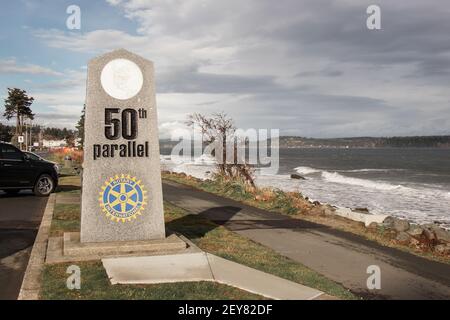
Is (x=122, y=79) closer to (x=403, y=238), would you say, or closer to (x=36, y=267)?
(x=36, y=267)

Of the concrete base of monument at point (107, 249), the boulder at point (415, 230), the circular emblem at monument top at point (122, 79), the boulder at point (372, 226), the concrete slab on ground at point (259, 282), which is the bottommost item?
the boulder at point (415, 230)

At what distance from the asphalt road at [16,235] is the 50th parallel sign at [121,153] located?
1092 millimetres

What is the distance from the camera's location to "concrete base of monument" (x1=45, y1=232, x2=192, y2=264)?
688cm

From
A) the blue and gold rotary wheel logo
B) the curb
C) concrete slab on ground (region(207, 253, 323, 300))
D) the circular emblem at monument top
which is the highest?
the circular emblem at monument top

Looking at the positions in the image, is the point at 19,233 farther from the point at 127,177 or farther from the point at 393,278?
the point at 393,278

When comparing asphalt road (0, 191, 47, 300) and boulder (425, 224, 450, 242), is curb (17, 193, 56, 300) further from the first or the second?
boulder (425, 224, 450, 242)

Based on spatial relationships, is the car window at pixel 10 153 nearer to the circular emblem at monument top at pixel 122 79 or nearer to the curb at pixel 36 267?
the curb at pixel 36 267

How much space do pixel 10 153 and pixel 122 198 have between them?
9.36 metres

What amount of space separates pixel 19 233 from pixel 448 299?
24.8 feet

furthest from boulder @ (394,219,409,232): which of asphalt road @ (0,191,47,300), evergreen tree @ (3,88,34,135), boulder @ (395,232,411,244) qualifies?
evergreen tree @ (3,88,34,135)

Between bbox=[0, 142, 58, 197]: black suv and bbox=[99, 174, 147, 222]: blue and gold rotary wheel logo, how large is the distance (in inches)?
353

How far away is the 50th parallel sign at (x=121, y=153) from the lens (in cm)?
734

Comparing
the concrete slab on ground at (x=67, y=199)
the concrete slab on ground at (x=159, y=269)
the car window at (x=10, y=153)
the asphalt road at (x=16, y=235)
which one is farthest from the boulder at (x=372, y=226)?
the car window at (x=10, y=153)

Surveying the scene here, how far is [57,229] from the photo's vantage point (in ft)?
30.1
